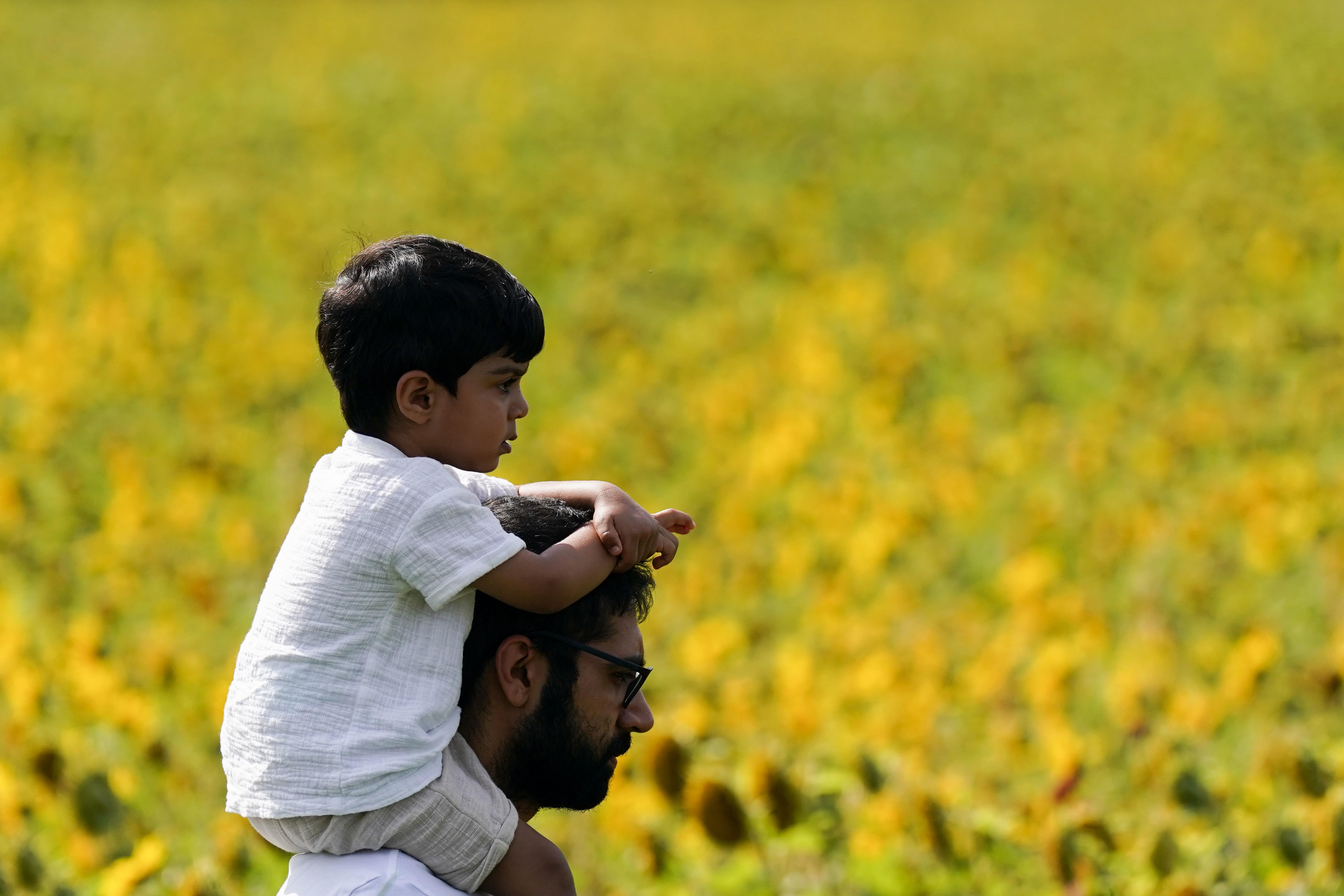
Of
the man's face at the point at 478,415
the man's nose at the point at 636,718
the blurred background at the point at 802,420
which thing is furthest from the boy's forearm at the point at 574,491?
the blurred background at the point at 802,420

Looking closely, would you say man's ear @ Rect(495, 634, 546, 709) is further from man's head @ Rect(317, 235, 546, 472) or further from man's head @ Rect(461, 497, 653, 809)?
man's head @ Rect(317, 235, 546, 472)

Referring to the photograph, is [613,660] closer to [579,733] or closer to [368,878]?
[579,733]

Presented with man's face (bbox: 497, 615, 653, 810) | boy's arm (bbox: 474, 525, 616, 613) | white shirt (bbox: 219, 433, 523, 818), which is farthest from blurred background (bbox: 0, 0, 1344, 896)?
man's face (bbox: 497, 615, 653, 810)

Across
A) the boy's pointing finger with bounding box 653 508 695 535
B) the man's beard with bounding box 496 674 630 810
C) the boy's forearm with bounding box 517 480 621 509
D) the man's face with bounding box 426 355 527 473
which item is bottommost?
the man's beard with bounding box 496 674 630 810

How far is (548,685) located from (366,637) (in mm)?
201

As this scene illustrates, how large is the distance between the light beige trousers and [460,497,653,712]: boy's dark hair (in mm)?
101

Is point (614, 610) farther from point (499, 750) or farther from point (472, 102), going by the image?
point (472, 102)

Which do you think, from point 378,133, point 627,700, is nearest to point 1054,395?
point 627,700

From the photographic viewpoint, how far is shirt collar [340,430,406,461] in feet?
4.90

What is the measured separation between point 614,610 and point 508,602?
155 mm

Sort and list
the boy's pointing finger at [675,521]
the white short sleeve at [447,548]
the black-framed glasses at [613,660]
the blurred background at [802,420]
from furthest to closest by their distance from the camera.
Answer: the blurred background at [802,420]
the boy's pointing finger at [675,521]
the black-framed glasses at [613,660]
the white short sleeve at [447,548]

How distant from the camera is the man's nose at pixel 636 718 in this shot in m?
1.61

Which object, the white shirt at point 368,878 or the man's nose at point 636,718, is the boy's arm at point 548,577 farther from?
the white shirt at point 368,878

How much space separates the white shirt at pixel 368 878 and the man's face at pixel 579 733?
0.13m
